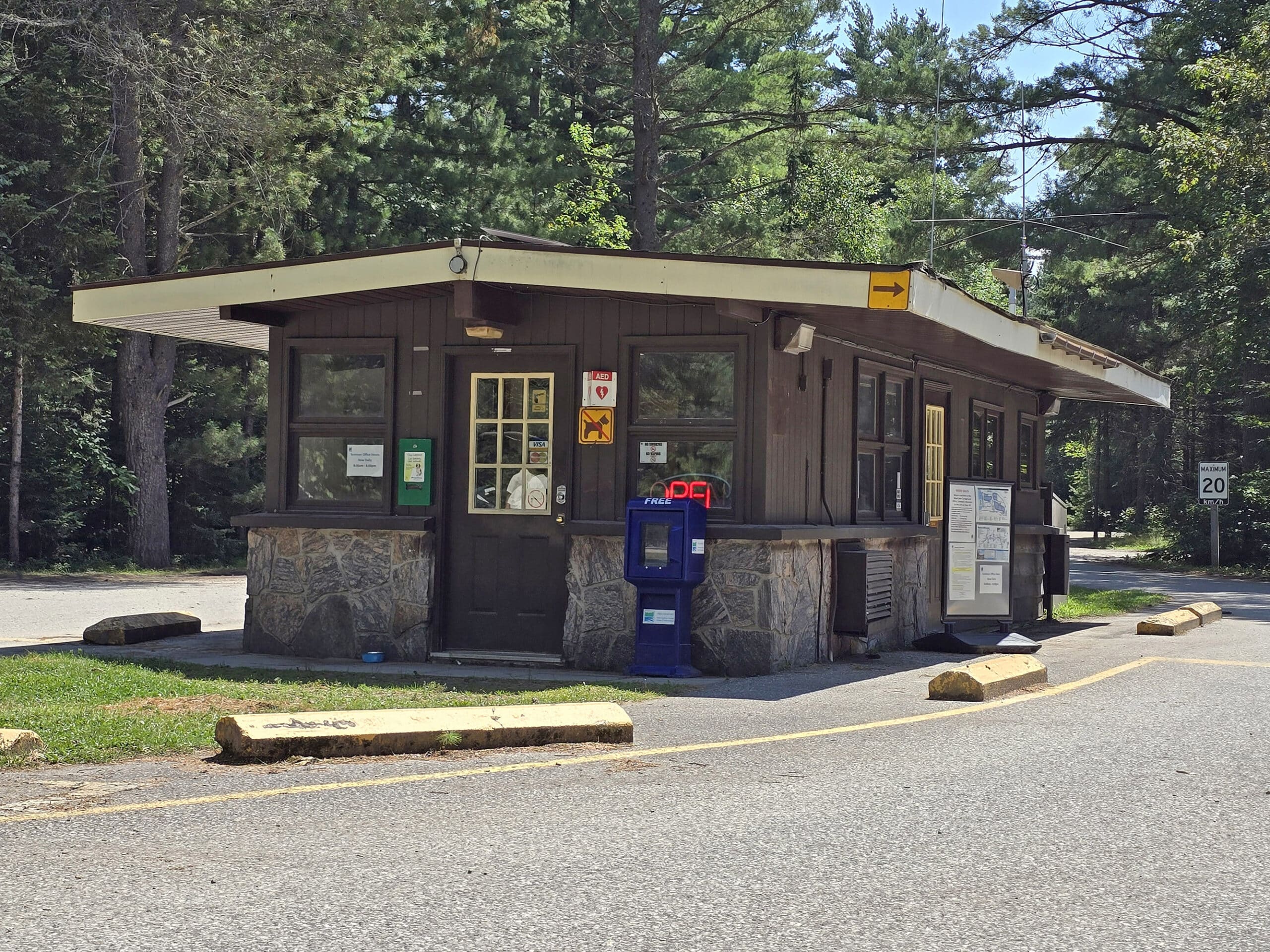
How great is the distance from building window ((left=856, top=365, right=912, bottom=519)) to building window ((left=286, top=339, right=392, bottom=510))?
4400mm

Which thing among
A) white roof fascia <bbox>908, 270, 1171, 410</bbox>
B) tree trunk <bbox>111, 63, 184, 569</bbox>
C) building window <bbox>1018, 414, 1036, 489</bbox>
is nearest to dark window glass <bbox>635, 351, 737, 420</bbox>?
white roof fascia <bbox>908, 270, 1171, 410</bbox>

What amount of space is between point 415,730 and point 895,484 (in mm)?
8031

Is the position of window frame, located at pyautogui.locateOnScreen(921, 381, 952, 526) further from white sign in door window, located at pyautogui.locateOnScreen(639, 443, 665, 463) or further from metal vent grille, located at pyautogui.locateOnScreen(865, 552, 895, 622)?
white sign in door window, located at pyautogui.locateOnScreen(639, 443, 665, 463)

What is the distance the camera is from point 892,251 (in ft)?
113

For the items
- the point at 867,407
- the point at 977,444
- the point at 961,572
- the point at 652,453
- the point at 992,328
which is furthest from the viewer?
the point at 977,444

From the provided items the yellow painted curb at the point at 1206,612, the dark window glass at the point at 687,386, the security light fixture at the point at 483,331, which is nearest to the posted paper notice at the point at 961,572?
the yellow painted curb at the point at 1206,612

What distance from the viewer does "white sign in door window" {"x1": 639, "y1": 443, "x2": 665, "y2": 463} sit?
1191 cm

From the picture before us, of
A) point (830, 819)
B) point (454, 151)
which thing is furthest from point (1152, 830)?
point (454, 151)

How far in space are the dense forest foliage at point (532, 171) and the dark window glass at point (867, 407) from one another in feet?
31.6

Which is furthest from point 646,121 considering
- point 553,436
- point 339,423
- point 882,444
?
point 553,436

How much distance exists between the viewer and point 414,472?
1250cm

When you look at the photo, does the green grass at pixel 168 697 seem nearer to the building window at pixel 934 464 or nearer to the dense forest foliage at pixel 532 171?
the building window at pixel 934 464

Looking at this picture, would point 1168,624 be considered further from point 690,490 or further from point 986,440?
point 690,490

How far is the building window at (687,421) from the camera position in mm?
11703
